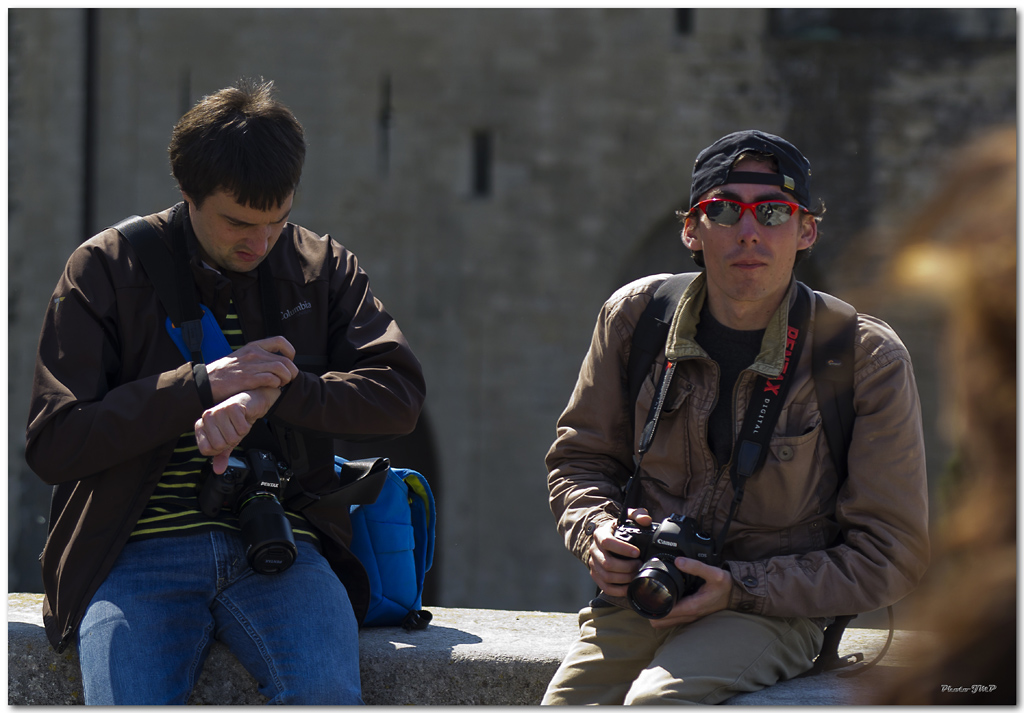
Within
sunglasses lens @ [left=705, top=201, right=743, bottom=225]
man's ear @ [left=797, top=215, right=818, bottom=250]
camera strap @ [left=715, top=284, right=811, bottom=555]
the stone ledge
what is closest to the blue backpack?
the stone ledge

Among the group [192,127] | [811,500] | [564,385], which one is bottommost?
[564,385]

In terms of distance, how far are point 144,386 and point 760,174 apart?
4.52 feet

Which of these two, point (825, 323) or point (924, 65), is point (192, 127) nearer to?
point (825, 323)

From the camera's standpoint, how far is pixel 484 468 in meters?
9.73

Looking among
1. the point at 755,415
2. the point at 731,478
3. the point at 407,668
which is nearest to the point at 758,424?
the point at 755,415

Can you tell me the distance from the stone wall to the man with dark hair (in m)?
7.02

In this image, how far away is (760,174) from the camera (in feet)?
8.28

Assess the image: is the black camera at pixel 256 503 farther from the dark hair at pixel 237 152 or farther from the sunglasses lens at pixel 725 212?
the sunglasses lens at pixel 725 212

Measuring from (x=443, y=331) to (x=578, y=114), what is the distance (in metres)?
2.17

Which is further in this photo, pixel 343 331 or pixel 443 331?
pixel 443 331

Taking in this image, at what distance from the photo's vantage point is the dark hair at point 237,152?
2.50 m

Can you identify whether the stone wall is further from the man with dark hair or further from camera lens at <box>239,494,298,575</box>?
camera lens at <box>239,494,298,575</box>

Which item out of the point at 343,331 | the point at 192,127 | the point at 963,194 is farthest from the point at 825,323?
the point at 963,194

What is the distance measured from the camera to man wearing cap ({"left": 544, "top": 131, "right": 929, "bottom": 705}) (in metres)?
2.34
